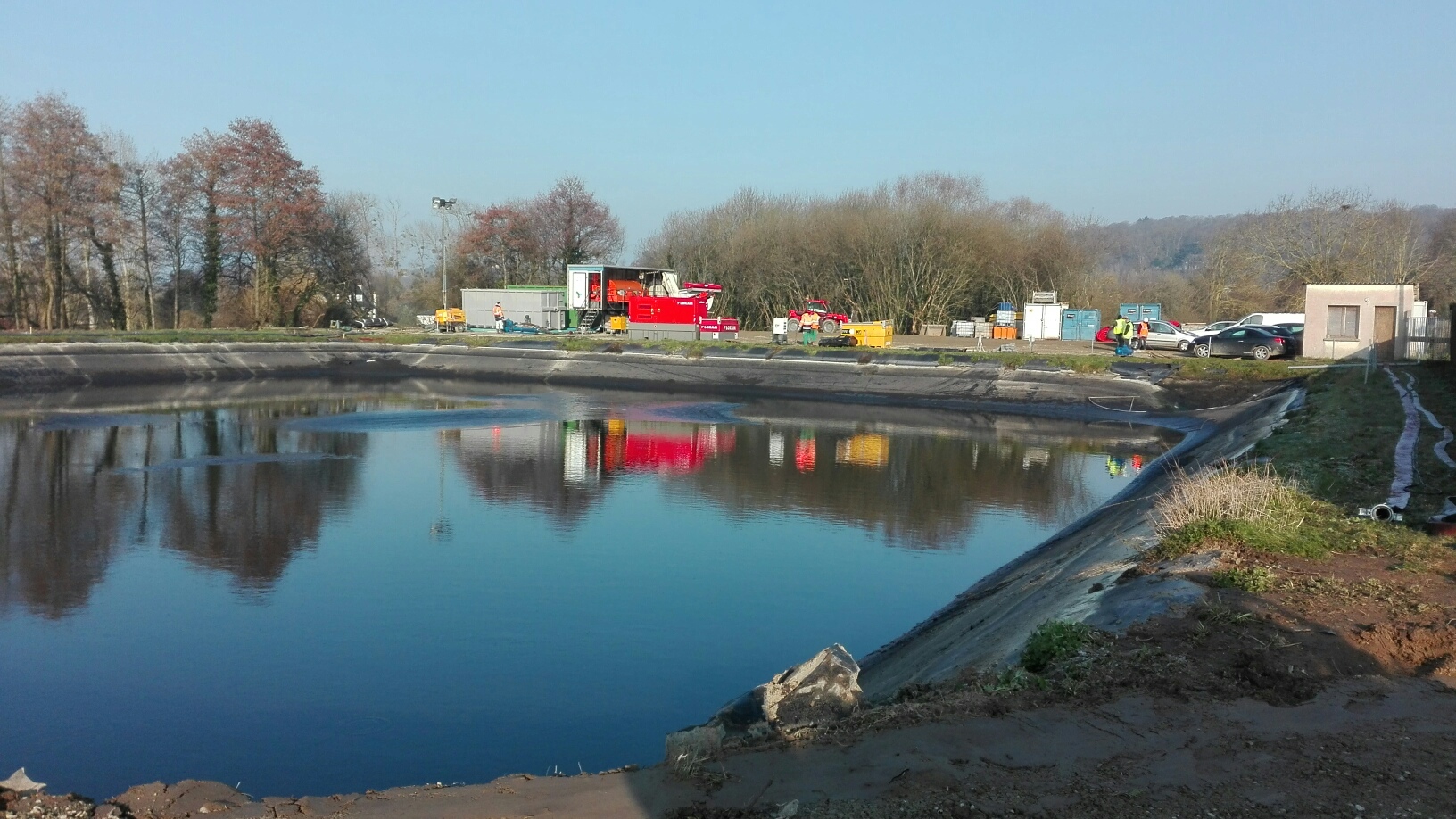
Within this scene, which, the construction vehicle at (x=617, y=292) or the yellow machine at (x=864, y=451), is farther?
the construction vehicle at (x=617, y=292)

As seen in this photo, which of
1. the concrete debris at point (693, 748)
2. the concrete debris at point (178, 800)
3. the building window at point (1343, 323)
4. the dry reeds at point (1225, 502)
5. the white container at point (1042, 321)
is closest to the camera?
the concrete debris at point (178, 800)

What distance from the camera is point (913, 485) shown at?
2259 centimetres

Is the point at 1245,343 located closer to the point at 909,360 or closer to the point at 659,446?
the point at 909,360

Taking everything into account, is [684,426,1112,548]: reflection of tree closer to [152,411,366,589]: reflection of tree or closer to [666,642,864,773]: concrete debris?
[152,411,366,589]: reflection of tree

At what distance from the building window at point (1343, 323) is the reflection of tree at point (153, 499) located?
31.3m

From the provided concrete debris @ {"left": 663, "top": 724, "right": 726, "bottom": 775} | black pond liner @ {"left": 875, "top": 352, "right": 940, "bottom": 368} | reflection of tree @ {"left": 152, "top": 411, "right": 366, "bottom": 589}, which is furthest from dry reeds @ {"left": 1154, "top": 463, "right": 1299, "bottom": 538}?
black pond liner @ {"left": 875, "top": 352, "right": 940, "bottom": 368}

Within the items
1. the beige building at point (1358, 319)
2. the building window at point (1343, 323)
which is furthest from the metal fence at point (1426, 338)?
the building window at point (1343, 323)

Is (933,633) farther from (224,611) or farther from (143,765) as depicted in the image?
(224,611)

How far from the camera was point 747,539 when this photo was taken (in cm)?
1747

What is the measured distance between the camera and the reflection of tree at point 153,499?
50.3 feet

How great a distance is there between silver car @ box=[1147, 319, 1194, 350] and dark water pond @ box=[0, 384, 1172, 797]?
1542 cm

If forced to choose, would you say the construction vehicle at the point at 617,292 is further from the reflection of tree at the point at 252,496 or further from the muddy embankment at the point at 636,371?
the reflection of tree at the point at 252,496

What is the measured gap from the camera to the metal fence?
114 feet

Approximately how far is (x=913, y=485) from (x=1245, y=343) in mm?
22405
